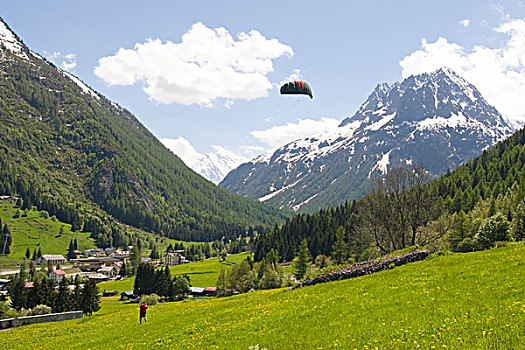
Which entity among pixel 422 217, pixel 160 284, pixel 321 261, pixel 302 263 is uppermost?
pixel 422 217

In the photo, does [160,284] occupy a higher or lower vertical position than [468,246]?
lower

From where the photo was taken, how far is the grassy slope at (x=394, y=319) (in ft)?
48.9

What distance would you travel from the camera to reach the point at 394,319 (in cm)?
1872

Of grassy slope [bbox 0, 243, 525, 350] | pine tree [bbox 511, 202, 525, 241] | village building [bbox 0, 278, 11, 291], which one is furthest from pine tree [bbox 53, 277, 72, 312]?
pine tree [bbox 511, 202, 525, 241]

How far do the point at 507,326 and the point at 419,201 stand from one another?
57.5 m

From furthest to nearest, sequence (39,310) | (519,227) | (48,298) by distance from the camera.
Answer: (48,298) → (39,310) → (519,227)

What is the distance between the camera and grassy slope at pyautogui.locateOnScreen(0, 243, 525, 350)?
1491 cm

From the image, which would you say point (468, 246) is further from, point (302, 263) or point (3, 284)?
point (3, 284)

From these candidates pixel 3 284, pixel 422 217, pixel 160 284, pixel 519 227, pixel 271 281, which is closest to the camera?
pixel 519 227

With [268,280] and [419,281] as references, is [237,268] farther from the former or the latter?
[419,281]

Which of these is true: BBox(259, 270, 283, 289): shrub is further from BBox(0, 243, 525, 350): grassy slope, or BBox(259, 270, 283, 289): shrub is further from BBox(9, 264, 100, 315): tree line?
BBox(0, 243, 525, 350): grassy slope

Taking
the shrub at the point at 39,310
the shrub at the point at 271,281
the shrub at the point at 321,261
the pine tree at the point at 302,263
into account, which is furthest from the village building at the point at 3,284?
the shrub at the point at 321,261

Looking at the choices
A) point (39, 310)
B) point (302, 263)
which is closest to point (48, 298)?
point (39, 310)

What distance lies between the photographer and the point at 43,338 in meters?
39.4
